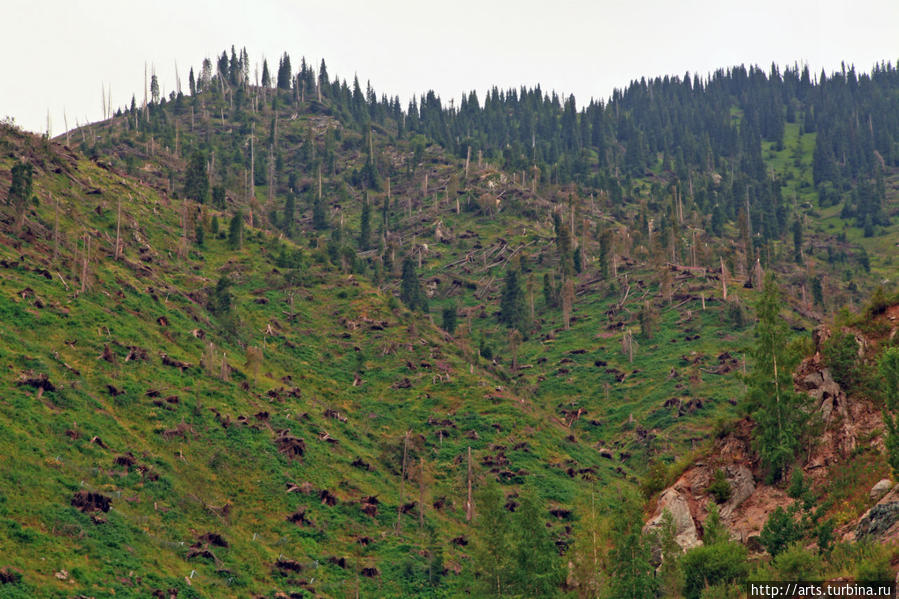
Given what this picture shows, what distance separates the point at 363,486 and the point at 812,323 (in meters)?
89.4

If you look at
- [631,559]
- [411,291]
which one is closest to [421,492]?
[631,559]

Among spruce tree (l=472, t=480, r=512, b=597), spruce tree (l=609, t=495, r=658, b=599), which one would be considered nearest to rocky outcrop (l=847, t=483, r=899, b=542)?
spruce tree (l=609, t=495, r=658, b=599)

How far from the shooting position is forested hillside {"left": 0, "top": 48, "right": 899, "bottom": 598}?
51.3 meters

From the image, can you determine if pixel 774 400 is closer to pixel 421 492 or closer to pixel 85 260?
pixel 421 492

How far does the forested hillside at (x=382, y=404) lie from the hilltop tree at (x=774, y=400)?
0.47ft

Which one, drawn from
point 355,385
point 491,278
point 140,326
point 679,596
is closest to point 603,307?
point 491,278

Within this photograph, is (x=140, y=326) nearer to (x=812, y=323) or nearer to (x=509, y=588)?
(x=509, y=588)

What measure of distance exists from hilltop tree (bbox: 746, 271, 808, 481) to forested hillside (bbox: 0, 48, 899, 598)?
14cm

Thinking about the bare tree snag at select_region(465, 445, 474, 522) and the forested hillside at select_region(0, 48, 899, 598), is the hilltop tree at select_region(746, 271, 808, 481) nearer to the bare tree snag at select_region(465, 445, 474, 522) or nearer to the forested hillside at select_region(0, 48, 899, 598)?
the forested hillside at select_region(0, 48, 899, 598)

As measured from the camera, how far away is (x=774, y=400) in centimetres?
5000

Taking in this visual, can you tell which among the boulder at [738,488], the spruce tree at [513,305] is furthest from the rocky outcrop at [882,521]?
the spruce tree at [513,305]

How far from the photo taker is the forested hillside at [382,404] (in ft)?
168

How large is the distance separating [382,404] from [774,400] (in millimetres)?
69379

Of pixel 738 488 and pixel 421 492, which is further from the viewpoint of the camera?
pixel 421 492
